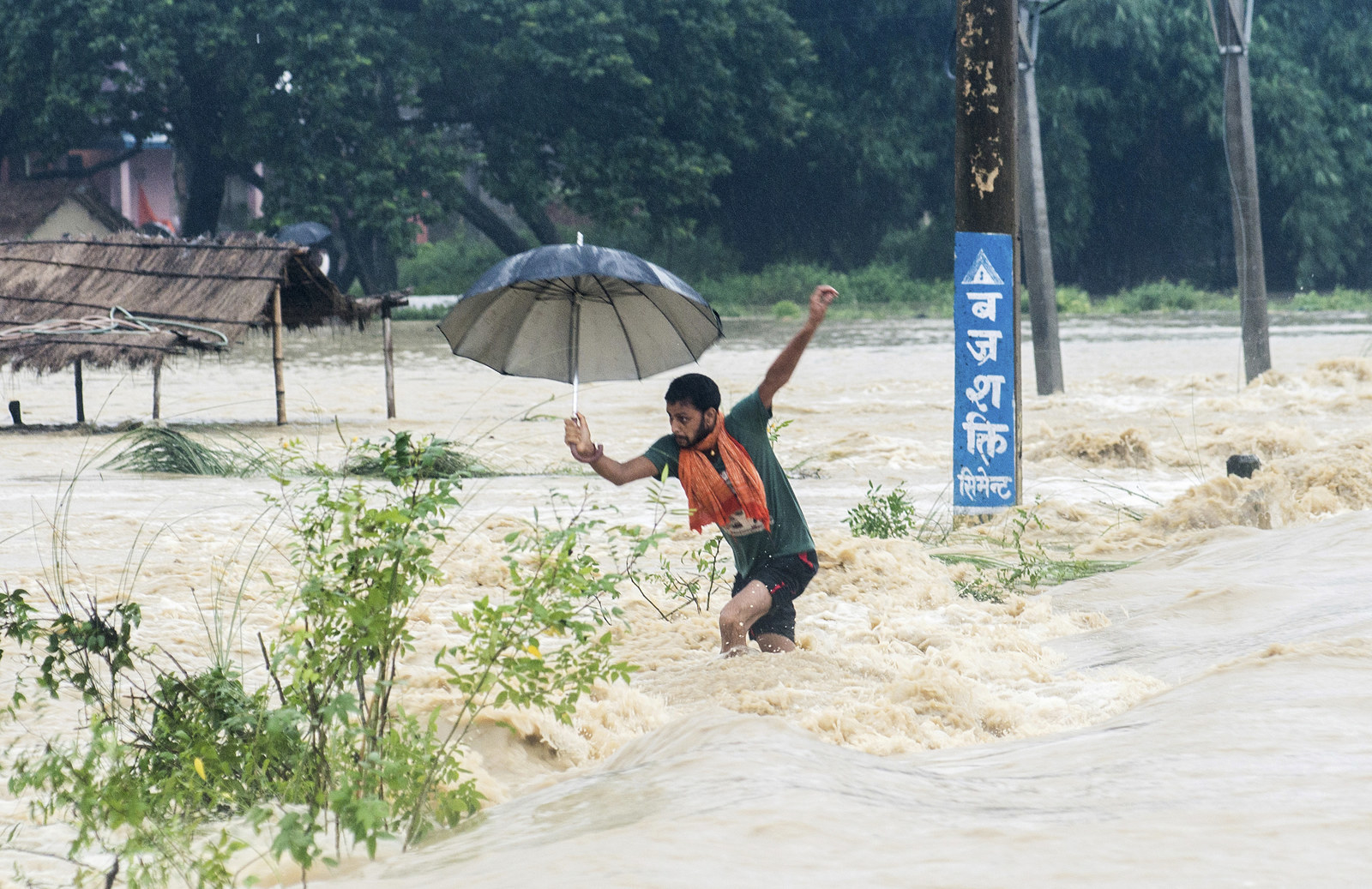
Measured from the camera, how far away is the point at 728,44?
3694 centimetres

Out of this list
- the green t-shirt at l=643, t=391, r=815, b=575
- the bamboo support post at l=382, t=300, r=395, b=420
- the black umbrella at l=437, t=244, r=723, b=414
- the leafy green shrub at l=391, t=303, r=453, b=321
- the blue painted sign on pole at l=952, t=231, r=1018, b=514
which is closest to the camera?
the green t-shirt at l=643, t=391, r=815, b=575

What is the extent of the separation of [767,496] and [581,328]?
1259 mm

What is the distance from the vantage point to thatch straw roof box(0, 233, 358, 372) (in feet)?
48.2

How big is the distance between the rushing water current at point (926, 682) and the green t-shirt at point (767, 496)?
16.7 inches

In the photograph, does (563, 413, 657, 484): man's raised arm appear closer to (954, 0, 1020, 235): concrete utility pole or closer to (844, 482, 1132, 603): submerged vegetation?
(844, 482, 1132, 603): submerged vegetation

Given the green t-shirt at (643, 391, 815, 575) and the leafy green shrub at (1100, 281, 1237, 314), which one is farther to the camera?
the leafy green shrub at (1100, 281, 1237, 314)

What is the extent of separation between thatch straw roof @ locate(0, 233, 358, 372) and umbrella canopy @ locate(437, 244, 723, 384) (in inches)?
354

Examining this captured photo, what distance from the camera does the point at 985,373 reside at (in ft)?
27.8

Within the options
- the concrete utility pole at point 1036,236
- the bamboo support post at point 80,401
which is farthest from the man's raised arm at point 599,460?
the concrete utility pole at point 1036,236

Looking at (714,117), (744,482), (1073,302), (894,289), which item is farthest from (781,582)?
(894,289)

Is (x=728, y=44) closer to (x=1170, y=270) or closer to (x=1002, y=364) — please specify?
(x=1170, y=270)

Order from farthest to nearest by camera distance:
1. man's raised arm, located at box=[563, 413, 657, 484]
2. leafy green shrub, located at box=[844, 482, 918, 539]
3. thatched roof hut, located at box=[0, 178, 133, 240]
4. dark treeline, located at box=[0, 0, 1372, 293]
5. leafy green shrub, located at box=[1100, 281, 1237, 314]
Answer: thatched roof hut, located at box=[0, 178, 133, 240] < leafy green shrub, located at box=[1100, 281, 1237, 314] < dark treeline, located at box=[0, 0, 1372, 293] < leafy green shrub, located at box=[844, 482, 918, 539] < man's raised arm, located at box=[563, 413, 657, 484]

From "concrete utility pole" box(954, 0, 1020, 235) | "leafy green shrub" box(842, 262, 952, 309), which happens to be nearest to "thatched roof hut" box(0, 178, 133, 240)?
"leafy green shrub" box(842, 262, 952, 309)

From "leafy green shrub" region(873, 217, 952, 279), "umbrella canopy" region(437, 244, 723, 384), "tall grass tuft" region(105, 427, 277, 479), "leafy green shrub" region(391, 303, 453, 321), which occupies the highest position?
"leafy green shrub" region(873, 217, 952, 279)
